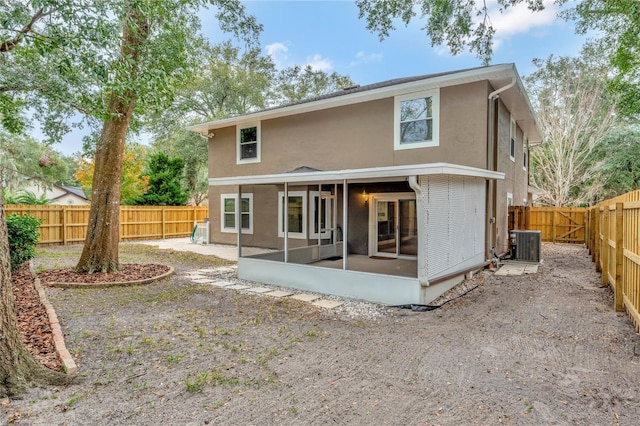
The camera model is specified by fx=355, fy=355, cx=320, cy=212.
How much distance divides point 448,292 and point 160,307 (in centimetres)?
559

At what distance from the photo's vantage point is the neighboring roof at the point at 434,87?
8.77 m

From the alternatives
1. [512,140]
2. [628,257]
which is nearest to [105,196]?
[628,257]

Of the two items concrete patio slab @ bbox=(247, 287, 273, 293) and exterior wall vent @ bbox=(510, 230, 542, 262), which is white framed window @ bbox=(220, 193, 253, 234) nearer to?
concrete patio slab @ bbox=(247, 287, 273, 293)

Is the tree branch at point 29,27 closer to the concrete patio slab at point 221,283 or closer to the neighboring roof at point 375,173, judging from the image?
the neighboring roof at point 375,173

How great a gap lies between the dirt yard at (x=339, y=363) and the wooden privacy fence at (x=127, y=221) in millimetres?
9093

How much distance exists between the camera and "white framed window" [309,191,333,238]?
11703 millimetres

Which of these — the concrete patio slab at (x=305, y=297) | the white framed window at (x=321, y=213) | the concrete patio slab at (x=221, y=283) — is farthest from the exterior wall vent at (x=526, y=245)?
the concrete patio slab at (x=221, y=283)

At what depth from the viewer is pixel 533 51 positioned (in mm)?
23438

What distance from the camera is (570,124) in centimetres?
2255

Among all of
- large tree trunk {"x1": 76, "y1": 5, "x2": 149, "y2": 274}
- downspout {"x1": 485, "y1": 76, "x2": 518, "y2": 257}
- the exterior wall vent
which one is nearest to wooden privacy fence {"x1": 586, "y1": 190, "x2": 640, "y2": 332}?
downspout {"x1": 485, "y1": 76, "x2": 518, "y2": 257}

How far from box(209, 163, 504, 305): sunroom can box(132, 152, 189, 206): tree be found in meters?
6.59

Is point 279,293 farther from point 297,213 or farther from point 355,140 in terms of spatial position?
point 355,140

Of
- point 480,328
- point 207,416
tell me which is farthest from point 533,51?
point 207,416

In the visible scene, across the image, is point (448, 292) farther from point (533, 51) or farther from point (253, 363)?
point (533, 51)
